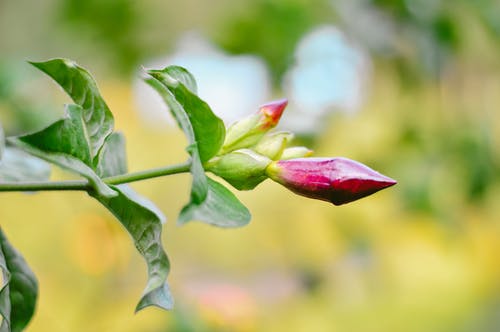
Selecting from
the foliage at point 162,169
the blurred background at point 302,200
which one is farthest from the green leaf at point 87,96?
the blurred background at point 302,200

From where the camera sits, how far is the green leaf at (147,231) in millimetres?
268

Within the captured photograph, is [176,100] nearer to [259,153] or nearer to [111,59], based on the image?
[259,153]

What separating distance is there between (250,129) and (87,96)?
0.22 ft

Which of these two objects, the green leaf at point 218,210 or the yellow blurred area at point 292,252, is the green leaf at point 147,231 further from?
the yellow blurred area at point 292,252

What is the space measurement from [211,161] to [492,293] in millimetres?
1627

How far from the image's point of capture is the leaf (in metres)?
0.26

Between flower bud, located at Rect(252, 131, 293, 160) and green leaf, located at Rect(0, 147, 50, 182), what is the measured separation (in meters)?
0.12

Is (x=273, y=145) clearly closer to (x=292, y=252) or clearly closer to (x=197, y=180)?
(x=197, y=180)

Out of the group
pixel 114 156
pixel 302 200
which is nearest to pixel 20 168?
pixel 114 156

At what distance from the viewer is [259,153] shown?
308 mm

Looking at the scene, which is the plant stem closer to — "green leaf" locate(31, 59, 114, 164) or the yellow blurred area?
"green leaf" locate(31, 59, 114, 164)

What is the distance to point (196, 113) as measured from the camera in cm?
29

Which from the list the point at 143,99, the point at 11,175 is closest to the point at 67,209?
the point at 143,99

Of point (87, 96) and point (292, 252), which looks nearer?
point (87, 96)
